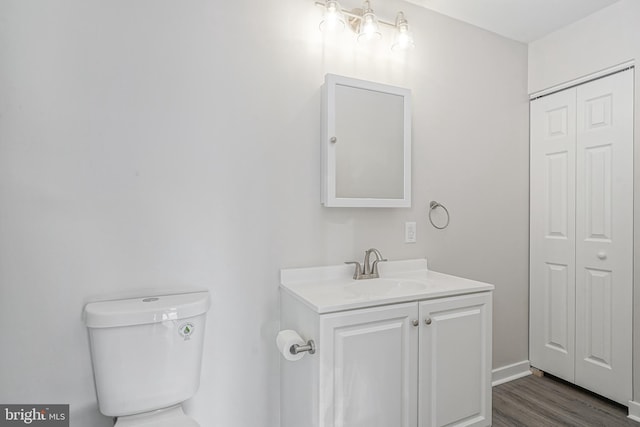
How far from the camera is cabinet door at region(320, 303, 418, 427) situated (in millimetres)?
1240

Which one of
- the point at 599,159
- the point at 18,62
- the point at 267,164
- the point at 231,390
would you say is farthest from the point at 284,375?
the point at 599,159

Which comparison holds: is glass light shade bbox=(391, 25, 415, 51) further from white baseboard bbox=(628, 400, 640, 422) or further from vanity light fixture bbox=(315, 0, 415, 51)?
white baseboard bbox=(628, 400, 640, 422)

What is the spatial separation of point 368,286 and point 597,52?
80.2 inches

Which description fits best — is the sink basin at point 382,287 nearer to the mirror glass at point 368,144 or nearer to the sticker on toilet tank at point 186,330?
the mirror glass at point 368,144

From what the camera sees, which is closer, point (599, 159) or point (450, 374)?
point (450, 374)

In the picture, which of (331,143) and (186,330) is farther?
(331,143)

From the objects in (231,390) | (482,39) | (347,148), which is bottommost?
(231,390)

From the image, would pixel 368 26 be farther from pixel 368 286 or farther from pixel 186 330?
pixel 186 330

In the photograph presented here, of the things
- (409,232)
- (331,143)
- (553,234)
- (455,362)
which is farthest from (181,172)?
(553,234)

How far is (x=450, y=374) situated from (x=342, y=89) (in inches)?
57.0

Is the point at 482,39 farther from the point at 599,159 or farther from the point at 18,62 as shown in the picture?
the point at 18,62

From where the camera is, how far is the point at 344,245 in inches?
69.7

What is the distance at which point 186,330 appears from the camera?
1.25m

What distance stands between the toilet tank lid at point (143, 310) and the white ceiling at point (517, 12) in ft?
6.57
